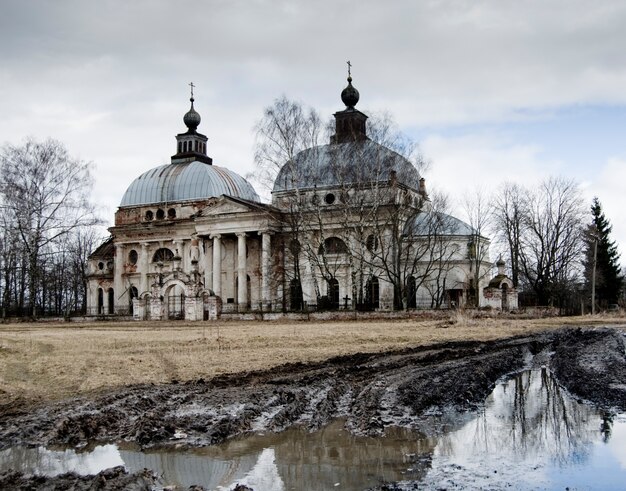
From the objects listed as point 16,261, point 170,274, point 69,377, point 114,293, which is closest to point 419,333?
point 69,377

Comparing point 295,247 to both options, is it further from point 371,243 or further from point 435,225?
point 435,225

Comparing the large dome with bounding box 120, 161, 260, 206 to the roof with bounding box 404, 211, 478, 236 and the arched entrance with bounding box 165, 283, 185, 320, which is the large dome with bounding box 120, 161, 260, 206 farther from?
the roof with bounding box 404, 211, 478, 236

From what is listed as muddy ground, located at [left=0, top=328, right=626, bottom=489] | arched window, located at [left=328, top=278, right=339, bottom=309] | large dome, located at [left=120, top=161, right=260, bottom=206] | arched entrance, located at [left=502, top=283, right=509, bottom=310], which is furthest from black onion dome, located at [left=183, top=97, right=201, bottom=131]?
muddy ground, located at [left=0, top=328, right=626, bottom=489]

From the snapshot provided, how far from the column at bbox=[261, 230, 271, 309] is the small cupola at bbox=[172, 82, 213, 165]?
1663cm

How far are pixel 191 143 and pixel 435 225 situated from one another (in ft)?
88.5

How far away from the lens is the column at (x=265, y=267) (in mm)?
45875

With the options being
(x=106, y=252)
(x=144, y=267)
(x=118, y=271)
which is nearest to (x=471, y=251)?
(x=144, y=267)

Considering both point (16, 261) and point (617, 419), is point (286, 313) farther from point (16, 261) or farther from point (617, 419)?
point (617, 419)

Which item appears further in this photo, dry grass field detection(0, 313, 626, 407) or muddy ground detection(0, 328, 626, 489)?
dry grass field detection(0, 313, 626, 407)

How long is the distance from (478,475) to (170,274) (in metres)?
40.2

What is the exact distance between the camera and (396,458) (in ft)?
24.9

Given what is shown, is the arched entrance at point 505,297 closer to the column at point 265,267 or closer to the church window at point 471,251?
the church window at point 471,251

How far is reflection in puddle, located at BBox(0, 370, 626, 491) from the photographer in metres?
6.80

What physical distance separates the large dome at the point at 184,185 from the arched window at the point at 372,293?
1507cm
